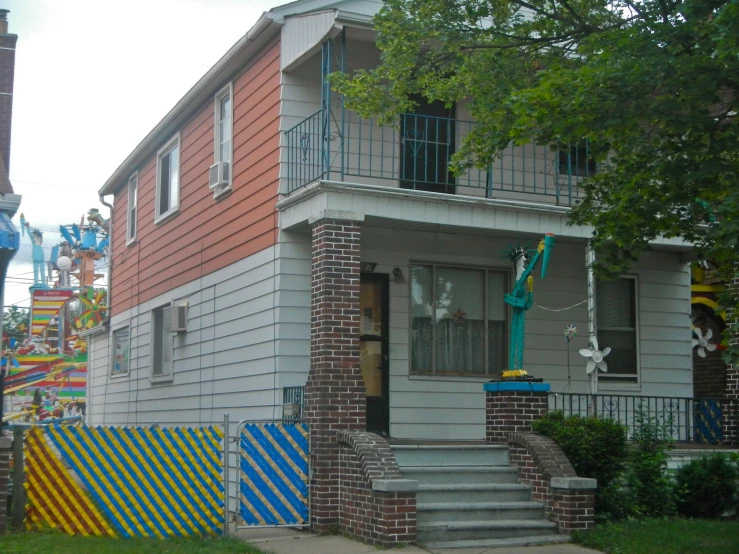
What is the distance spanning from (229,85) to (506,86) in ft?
19.9

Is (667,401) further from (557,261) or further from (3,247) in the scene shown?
(3,247)

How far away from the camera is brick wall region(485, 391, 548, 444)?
39.4 ft

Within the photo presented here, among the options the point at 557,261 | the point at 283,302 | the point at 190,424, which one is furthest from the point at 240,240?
the point at 557,261

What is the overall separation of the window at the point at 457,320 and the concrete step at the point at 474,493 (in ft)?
9.70

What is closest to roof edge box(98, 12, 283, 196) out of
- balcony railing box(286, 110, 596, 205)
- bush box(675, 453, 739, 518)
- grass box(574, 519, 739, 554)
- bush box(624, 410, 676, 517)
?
balcony railing box(286, 110, 596, 205)

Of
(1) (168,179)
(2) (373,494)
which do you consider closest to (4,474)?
(2) (373,494)

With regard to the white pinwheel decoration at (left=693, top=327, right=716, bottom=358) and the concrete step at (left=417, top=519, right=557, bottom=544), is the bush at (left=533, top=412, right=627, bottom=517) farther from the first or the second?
the white pinwheel decoration at (left=693, top=327, right=716, bottom=358)

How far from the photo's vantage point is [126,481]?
10555mm

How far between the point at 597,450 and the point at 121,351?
40.6 feet

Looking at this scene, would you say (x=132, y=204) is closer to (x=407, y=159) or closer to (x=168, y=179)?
(x=168, y=179)

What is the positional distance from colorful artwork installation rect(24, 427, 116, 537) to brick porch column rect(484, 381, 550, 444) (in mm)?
4994

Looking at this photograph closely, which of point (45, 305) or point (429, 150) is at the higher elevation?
point (429, 150)

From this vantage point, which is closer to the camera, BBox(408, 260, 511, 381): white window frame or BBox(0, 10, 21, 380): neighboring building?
BBox(0, 10, 21, 380): neighboring building

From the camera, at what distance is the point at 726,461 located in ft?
41.3
